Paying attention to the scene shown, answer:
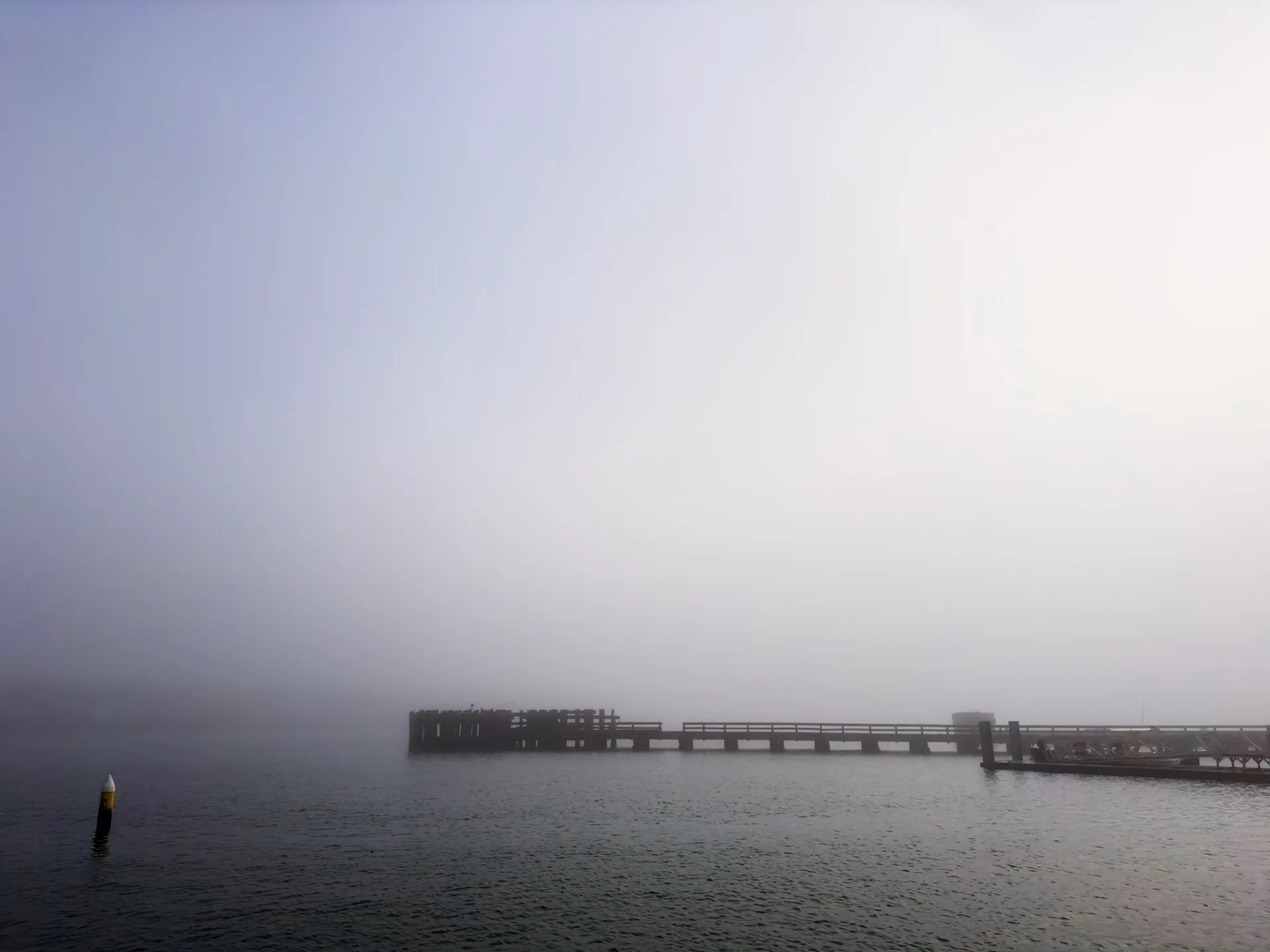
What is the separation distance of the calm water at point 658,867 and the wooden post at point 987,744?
4.15 feet

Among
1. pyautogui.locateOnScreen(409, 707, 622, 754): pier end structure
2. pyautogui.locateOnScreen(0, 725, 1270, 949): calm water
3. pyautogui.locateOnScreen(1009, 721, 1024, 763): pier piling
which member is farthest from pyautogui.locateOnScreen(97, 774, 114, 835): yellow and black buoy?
pyautogui.locateOnScreen(1009, 721, 1024, 763): pier piling

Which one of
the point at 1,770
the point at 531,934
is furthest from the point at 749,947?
the point at 1,770

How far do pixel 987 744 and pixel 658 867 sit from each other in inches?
1326

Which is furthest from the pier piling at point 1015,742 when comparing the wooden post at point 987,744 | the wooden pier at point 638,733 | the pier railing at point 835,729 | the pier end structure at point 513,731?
the pier end structure at point 513,731

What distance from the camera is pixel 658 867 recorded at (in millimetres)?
26578

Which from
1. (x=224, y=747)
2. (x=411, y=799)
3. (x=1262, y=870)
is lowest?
(x=224, y=747)

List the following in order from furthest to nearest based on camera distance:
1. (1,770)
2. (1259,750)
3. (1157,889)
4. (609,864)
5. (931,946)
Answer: (1,770)
(1259,750)
(609,864)
(1157,889)
(931,946)

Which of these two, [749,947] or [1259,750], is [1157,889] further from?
[1259,750]

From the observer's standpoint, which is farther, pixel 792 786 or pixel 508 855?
pixel 792 786

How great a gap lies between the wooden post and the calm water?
1.26 metres

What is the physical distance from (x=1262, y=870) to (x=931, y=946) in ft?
42.7

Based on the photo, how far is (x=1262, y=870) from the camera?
2302 cm

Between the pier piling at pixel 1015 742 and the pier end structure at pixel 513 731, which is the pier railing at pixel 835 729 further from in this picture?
the pier piling at pixel 1015 742

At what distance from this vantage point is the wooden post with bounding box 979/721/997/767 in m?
50.4
